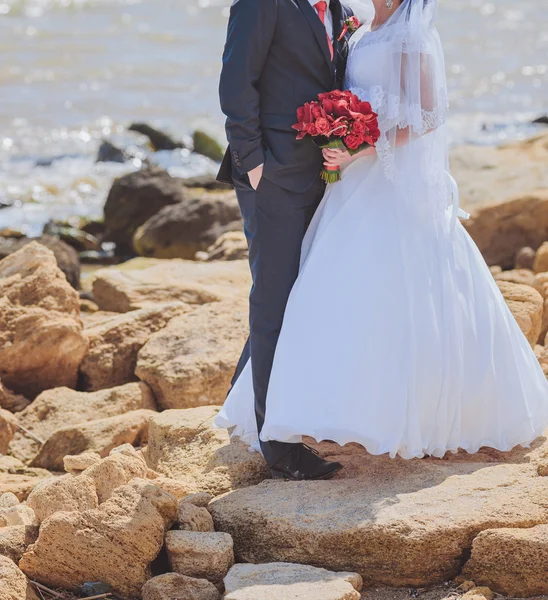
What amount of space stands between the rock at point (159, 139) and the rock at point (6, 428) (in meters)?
12.1

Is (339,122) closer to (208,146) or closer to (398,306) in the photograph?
(398,306)

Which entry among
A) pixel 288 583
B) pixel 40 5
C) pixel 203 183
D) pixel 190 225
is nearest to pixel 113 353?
pixel 288 583

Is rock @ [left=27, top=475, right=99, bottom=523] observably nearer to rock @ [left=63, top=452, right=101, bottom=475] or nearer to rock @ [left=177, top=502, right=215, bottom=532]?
rock @ [left=177, top=502, right=215, bottom=532]

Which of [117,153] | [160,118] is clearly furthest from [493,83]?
[117,153]

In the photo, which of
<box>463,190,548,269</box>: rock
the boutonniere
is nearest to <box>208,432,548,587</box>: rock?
the boutonniere

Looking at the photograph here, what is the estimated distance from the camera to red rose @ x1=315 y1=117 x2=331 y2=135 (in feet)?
12.8

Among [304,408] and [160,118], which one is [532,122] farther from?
[304,408]

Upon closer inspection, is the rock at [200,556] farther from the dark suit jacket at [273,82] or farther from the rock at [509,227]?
the rock at [509,227]

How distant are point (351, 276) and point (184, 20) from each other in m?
24.5

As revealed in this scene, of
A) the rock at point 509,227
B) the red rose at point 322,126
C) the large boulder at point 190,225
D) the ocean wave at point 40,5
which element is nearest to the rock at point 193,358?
the red rose at point 322,126

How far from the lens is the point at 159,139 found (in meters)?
17.4

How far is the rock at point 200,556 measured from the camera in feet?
11.7

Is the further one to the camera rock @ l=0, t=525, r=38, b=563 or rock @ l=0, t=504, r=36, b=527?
rock @ l=0, t=504, r=36, b=527

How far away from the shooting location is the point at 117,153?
1664cm
